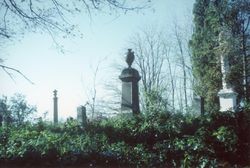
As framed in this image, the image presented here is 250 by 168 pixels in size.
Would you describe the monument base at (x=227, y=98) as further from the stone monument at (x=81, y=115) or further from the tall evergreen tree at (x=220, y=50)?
the stone monument at (x=81, y=115)

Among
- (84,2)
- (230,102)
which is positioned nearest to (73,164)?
(84,2)

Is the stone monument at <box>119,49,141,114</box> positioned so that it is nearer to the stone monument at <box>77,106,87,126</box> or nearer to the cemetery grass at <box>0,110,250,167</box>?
the stone monument at <box>77,106,87,126</box>

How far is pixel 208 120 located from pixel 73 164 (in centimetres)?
622

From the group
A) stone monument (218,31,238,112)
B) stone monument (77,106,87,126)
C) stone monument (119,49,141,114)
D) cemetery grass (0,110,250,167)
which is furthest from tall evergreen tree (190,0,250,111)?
stone monument (77,106,87,126)

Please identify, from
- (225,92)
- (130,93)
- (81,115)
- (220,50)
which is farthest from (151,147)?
(220,50)

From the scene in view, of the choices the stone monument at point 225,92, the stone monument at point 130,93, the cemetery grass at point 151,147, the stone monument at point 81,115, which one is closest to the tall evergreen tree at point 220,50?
the stone monument at point 225,92

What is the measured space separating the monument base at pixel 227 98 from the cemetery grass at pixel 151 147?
348 inches

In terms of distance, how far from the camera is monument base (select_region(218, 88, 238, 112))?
70.4 feet

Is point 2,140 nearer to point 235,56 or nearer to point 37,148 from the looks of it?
point 37,148

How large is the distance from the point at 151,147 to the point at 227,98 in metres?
12.1

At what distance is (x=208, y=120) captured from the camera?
12.8 meters

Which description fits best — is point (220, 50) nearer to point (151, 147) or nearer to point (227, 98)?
point (227, 98)

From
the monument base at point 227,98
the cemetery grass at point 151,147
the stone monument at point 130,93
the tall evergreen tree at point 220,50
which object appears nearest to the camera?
the cemetery grass at point 151,147

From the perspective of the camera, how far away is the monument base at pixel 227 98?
21.5 meters
